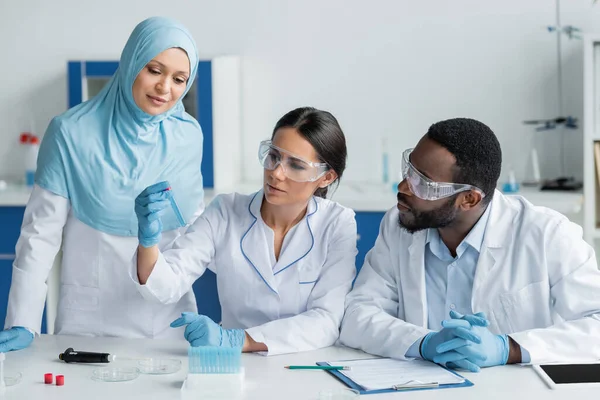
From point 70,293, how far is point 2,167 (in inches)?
92.7

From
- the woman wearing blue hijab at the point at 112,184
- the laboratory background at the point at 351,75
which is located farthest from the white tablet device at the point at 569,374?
the laboratory background at the point at 351,75

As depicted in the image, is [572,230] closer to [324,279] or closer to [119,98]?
[324,279]

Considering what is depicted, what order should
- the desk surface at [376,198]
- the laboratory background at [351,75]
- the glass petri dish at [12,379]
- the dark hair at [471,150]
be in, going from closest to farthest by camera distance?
the glass petri dish at [12,379] < the dark hair at [471,150] < the desk surface at [376,198] < the laboratory background at [351,75]

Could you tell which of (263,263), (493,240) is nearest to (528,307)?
(493,240)

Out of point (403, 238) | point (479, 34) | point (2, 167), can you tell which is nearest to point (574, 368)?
point (403, 238)

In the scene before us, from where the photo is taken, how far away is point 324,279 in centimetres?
220

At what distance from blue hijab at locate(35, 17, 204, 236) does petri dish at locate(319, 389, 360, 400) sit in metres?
0.91

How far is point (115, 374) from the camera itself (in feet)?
5.96

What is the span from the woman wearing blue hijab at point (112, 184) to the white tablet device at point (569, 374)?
1067 millimetres

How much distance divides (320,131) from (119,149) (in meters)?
0.59

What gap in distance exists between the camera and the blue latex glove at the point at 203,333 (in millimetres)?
1938

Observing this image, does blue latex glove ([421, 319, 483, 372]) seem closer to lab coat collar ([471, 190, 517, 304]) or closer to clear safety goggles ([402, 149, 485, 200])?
lab coat collar ([471, 190, 517, 304])

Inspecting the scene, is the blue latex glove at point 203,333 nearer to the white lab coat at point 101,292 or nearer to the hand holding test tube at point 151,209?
the hand holding test tube at point 151,209

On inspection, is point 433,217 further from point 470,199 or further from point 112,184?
point 112,184
